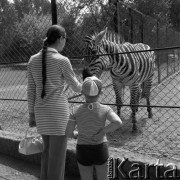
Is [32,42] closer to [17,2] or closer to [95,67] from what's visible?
[95,67]

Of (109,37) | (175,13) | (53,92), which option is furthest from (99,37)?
(175,13)

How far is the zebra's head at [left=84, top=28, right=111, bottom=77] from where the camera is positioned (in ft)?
17.2

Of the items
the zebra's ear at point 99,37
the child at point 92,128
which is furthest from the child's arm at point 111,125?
the zebra's ear at point 99,37

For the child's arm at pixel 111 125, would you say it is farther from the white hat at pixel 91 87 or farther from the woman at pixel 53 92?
the woman at pixel 53 92

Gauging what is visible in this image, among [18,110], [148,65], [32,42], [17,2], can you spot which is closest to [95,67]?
[148,65]

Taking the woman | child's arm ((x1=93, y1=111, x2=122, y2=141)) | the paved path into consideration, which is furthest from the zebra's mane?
child's arm ((x1=93, y1=111, x2=122, y2=141))

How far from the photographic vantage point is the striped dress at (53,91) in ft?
9.35

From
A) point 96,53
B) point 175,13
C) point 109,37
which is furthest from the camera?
point 175,13

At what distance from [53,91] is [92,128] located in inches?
21.1

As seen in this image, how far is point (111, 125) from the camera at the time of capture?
2572 mm

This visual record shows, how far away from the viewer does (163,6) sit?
20.1 metres

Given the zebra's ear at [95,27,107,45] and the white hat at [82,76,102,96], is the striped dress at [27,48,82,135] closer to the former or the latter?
the white hat at [82,76,102,96]

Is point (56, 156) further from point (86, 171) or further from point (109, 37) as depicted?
point (109, 37)

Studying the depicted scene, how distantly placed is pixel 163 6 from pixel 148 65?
14440 mm
